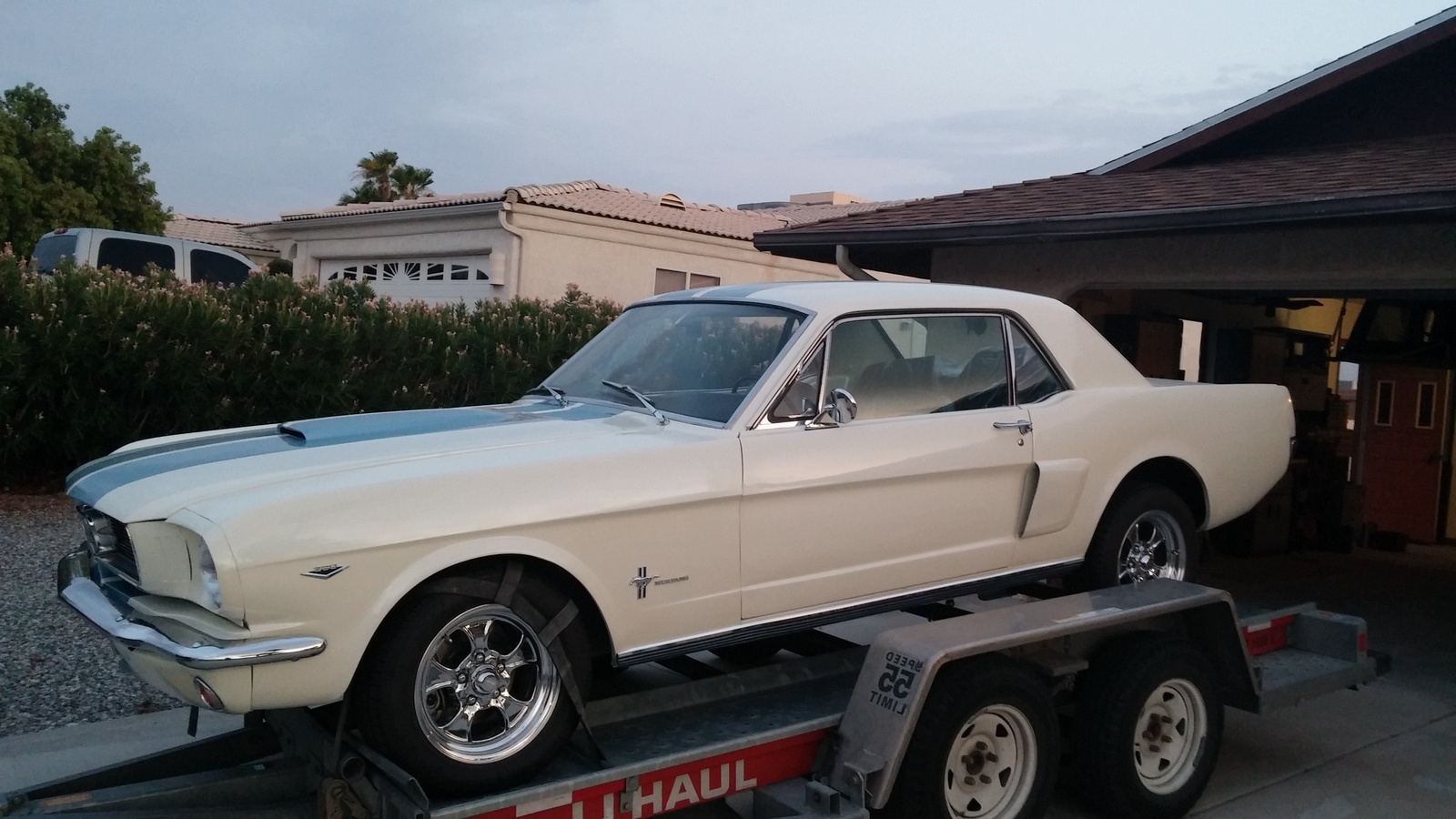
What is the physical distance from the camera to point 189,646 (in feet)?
10.2

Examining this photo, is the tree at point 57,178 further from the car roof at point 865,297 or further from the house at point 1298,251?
the car roof at point 865,297

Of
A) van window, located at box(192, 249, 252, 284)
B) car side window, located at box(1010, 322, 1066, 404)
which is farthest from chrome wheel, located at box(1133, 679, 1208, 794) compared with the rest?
van window, located at box(192, 249, 252, 284)

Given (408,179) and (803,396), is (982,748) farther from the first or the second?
(408,179)

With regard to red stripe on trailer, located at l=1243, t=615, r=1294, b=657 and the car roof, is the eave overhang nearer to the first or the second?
red stripe on trailer, located at l=1243, t=615, r=1294, b=657

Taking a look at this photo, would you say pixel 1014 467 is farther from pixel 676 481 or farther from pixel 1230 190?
pixel 1230 190

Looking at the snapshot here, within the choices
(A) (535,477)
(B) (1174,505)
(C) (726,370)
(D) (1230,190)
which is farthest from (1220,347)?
(A) (535,477)

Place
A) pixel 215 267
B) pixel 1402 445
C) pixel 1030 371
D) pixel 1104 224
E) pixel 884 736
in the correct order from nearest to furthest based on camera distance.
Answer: pixel 884 736
pixel 1030 371
pixel 1104 224
pixel 1402 445
pixel 215 267

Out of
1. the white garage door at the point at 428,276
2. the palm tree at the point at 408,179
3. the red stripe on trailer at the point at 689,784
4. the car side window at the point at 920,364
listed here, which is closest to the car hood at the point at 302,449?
the car side window at the point at 920,364

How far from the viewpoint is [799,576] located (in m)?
4.09

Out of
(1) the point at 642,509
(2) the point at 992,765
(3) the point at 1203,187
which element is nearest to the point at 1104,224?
(3) the point at 1203,187

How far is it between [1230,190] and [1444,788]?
420cm

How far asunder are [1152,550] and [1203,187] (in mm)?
4003

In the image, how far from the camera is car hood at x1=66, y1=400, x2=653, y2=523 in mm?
3361

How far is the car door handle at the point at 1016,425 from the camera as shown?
15.4 feet
